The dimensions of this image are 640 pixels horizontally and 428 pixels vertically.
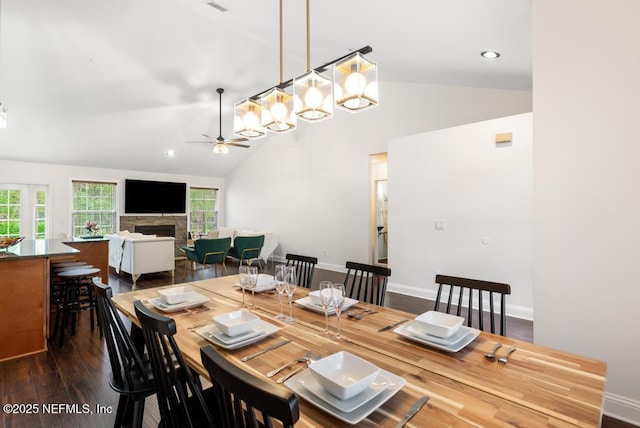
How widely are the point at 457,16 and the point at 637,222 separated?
6.70ft

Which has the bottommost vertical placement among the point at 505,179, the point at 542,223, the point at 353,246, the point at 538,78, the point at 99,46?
the point at 353,246

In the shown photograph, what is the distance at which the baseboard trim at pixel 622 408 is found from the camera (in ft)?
6.48

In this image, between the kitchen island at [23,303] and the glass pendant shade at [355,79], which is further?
the kitchen island at [23,303]

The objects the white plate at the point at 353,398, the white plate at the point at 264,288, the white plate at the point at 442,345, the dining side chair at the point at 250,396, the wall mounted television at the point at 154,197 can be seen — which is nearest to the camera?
the dining side chair at the point at 250,396

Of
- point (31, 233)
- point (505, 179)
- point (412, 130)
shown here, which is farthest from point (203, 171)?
point (505, 179)

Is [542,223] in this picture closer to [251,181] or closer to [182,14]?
[182,14]

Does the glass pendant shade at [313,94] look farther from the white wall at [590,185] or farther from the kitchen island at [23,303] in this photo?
the kitchen island at [23,303]

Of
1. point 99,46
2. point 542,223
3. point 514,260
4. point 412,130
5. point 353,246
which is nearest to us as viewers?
point 542,223

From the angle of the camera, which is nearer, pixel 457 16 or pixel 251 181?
pixel 457 16

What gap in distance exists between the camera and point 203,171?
9.82 m

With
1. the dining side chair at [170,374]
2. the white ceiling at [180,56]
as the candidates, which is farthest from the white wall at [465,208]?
the dining side chair at [170,374]

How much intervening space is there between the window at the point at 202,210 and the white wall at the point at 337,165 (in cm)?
134

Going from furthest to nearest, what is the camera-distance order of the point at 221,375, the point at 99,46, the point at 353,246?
the point at 353,246 < the point at 99,46 < the point at 221,375

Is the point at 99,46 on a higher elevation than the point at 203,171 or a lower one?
higher
